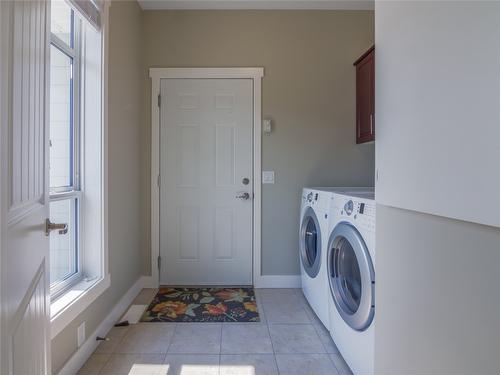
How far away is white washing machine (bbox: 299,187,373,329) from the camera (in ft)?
6.56

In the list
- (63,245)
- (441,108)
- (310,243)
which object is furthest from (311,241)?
(441,108)

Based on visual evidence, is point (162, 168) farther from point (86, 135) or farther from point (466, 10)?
point (466, 10)

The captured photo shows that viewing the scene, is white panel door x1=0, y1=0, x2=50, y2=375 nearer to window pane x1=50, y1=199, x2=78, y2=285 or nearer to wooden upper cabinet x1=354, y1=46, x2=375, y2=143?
window pane x1=50, y1=199, x2=78, y2=285

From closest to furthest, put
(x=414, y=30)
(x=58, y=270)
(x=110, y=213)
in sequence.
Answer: (x=414, y=30) → (x=58, y=270) → (x=110, y=213)

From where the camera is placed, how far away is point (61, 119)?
1767 millimetres

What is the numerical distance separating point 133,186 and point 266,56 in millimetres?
1744

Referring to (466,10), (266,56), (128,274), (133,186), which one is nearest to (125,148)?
(133,186)

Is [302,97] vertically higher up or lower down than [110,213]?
higher up

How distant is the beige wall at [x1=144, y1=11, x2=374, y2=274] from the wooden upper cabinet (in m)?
0.18

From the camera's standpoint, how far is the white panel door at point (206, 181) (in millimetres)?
2945

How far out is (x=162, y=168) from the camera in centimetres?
295

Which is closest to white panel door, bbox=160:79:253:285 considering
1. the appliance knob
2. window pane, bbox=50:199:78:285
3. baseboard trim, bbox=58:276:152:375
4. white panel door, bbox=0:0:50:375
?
baseboard trim, bbox=58:276:152:375

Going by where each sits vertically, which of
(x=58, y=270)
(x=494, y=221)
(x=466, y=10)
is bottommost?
(x=58, y=270)

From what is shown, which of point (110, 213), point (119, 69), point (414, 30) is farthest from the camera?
point (119, 69)
